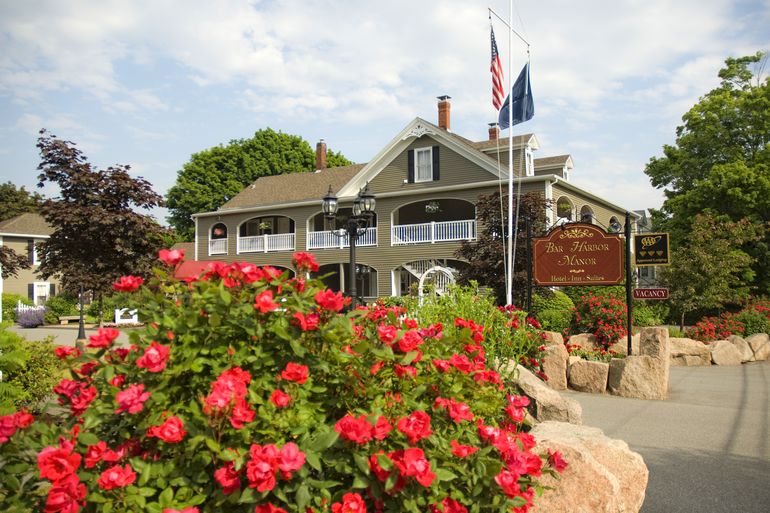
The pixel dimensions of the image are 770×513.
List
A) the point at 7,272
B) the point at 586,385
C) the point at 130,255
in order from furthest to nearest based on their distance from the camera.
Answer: the point at 130,255 < the point at 7,272 < the point at 586,385

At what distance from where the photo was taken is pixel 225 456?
2.20m

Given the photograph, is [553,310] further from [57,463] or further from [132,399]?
[57,463]

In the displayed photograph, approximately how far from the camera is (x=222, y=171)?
161 feet

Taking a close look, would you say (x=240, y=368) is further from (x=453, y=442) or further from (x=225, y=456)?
(x=453, y=442)

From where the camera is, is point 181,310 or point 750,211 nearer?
point 181,310

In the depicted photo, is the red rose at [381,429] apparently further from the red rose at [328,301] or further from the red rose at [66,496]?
the red rose at [66,496]

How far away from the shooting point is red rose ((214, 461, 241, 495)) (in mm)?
2221

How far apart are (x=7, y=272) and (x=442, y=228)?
58.1ft

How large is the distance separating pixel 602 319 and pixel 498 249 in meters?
4.12

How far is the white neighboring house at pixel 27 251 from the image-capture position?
4028 cm

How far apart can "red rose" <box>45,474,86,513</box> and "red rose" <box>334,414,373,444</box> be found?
3.11 feet

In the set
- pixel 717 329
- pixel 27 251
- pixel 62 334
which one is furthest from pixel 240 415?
pixel 27 251

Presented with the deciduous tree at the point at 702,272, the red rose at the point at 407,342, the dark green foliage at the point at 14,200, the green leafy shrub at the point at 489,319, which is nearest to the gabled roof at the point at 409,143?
the deciduous tree at the point at 702,272

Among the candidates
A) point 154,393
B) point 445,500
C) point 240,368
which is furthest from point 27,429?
point 445,500
